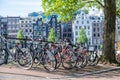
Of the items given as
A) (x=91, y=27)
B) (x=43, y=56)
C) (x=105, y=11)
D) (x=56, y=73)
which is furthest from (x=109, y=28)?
(x=91, y=27)

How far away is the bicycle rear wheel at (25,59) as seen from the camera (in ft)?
38.5

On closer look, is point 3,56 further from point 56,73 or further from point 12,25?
point 12,25

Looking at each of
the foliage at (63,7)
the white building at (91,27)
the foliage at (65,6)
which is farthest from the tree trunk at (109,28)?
the white building at (91,27)

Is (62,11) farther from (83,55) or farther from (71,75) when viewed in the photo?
(71,75)

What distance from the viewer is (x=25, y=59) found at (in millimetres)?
11883

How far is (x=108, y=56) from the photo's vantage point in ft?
51.1

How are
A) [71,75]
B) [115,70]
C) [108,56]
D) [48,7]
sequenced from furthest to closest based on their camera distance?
[48,7] → [108,56] → [115,70] → [71,75]

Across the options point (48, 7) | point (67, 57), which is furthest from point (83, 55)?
point (48, 7)

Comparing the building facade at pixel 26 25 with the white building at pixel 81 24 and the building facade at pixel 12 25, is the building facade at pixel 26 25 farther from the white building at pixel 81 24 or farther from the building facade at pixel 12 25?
the white building at pixel 81 24

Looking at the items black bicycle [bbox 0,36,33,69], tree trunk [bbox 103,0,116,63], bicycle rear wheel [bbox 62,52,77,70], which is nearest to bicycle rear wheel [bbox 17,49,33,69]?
black bicycle [bbox 0,36,33,69]

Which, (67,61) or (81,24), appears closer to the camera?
(67,61)

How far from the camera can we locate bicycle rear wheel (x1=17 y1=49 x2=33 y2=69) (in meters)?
11.7

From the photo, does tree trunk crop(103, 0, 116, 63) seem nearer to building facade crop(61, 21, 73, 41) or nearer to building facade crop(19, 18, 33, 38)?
building facade crop(61, 21, 73, 41)

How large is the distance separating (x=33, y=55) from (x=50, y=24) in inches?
4426
